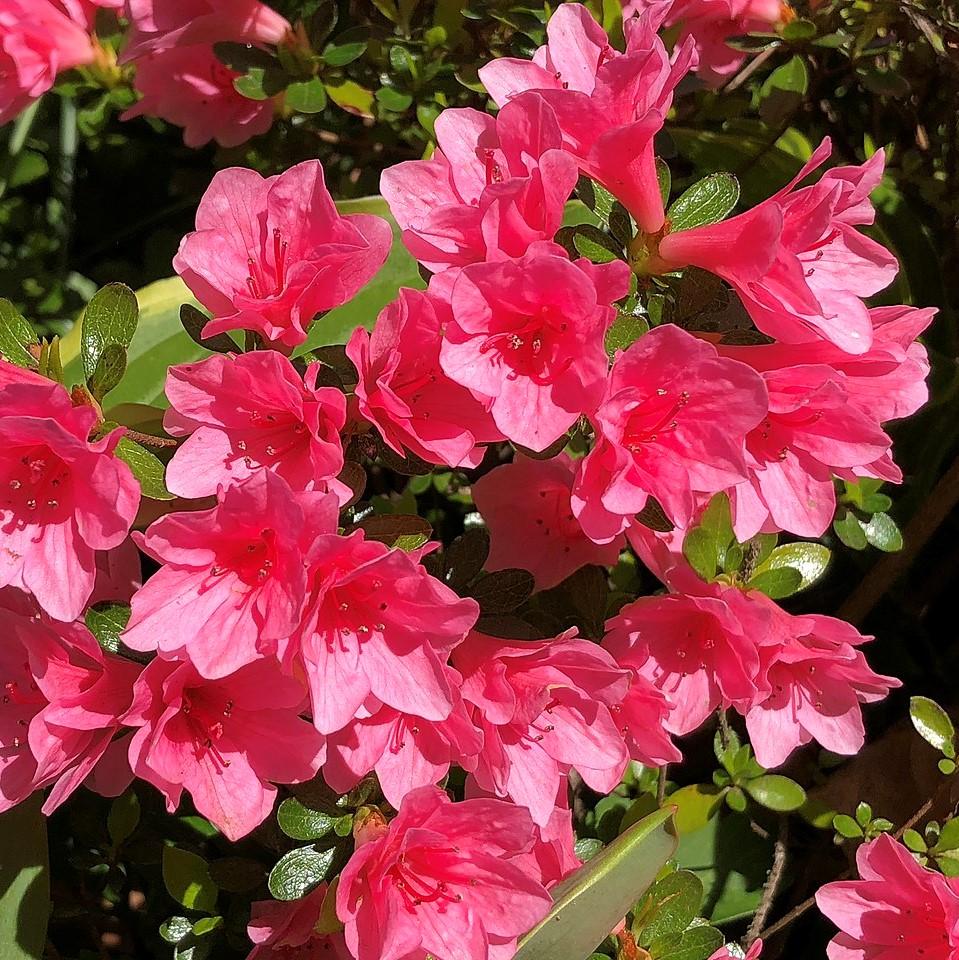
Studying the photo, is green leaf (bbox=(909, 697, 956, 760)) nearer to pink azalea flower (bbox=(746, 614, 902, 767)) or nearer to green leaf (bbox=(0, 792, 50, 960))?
pink azalea flower (bbox=(746, 614, 902, 767))

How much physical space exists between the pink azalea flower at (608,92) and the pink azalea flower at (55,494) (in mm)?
410

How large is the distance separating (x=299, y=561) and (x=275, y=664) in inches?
4.1

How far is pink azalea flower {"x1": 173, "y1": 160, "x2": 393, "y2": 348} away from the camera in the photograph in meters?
0.75

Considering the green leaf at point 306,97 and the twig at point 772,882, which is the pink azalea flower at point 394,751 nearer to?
the twig at point 772,882

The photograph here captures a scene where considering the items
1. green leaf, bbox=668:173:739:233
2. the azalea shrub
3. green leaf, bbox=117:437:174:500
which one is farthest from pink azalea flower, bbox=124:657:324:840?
green leaf, bbox=668:173:739:233

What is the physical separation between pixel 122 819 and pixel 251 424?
0.51 meters

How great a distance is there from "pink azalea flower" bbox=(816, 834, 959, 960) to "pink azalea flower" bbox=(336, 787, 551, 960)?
0.37 meters

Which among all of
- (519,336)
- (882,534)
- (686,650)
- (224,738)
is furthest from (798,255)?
(224,738)

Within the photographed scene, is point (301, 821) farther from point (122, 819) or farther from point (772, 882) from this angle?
point (772, 882)

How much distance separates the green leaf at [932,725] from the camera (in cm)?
107

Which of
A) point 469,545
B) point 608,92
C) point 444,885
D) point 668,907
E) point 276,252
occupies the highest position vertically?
point 608,92

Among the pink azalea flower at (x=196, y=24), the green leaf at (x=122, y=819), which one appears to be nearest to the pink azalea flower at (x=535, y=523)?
the green leaf at (x=122, y=819)

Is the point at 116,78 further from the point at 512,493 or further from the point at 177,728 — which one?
the point at 177,728

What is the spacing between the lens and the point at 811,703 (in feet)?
3.14
